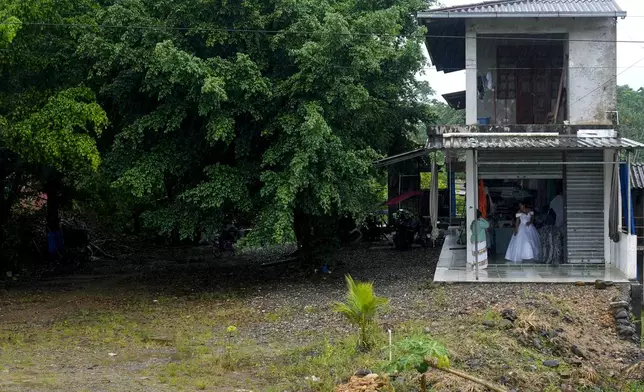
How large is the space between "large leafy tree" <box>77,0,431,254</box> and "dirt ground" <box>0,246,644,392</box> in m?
2.00

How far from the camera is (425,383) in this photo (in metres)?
9.40

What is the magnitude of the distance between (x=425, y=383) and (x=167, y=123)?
32.4ft

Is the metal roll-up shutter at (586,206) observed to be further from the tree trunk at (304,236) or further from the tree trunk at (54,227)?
the tree trunk at (54,227)

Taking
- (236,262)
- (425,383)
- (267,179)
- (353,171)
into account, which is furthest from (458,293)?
(236,262)

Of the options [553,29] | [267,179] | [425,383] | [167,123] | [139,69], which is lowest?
[425,383]

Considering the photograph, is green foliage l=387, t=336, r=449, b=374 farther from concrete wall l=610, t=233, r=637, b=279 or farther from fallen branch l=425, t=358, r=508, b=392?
concrete wall l=610, t=233, r=637, b=279

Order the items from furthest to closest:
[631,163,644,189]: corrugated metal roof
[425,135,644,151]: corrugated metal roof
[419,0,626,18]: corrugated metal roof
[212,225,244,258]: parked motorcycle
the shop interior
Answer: [212,225,244,258]: parked motorcycle < [631,163,644,189]: corrugated metal roof < the shop interior < [419,0,626,18]: corrugated metal roof < [425,135,644,151]: corrugated metal roof

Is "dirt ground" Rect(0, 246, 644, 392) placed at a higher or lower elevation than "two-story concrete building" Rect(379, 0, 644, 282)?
lower

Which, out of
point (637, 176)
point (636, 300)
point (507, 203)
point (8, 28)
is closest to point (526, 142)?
point (636, 300)

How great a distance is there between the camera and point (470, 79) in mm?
17797

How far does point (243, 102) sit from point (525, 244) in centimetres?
755

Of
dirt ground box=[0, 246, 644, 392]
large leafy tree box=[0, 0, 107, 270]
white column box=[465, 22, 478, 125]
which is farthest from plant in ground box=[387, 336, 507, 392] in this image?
white column box=[465, 22, 478, 125]

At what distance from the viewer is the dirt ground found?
10352mm

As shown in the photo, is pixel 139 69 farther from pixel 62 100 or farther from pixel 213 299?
pixel 213 299
